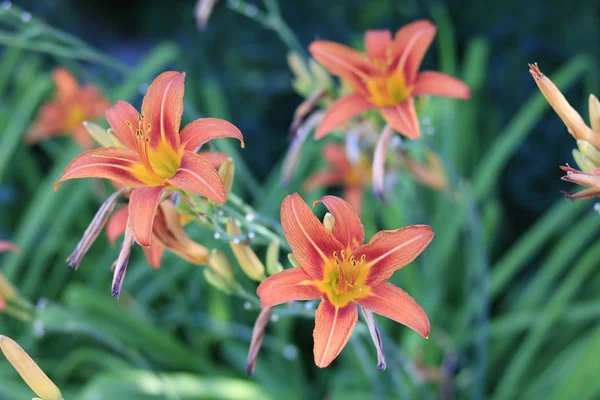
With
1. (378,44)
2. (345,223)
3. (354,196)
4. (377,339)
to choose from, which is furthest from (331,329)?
(354,196)

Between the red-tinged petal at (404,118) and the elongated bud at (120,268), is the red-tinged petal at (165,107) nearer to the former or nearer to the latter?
A: the elongated bud at (120,268)

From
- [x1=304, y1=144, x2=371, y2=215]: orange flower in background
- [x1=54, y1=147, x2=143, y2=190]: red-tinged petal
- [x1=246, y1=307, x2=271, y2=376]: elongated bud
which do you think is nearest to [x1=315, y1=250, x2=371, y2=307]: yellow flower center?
[x1=246, y1=307, x2=271, y2=376]: elongated bud

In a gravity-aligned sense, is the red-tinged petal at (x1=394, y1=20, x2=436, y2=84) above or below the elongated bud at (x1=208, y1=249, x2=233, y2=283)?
above

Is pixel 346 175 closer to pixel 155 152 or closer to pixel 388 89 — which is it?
pixel 388 89

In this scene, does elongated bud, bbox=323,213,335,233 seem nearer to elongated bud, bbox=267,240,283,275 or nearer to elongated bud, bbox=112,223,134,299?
elongated bud, bbox=267,240,283,275

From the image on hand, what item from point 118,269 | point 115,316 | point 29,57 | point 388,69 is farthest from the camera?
point 29,57

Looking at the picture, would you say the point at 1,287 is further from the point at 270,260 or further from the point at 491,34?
the point at 491,34

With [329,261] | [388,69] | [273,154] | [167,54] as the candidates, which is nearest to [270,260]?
[329,261]
